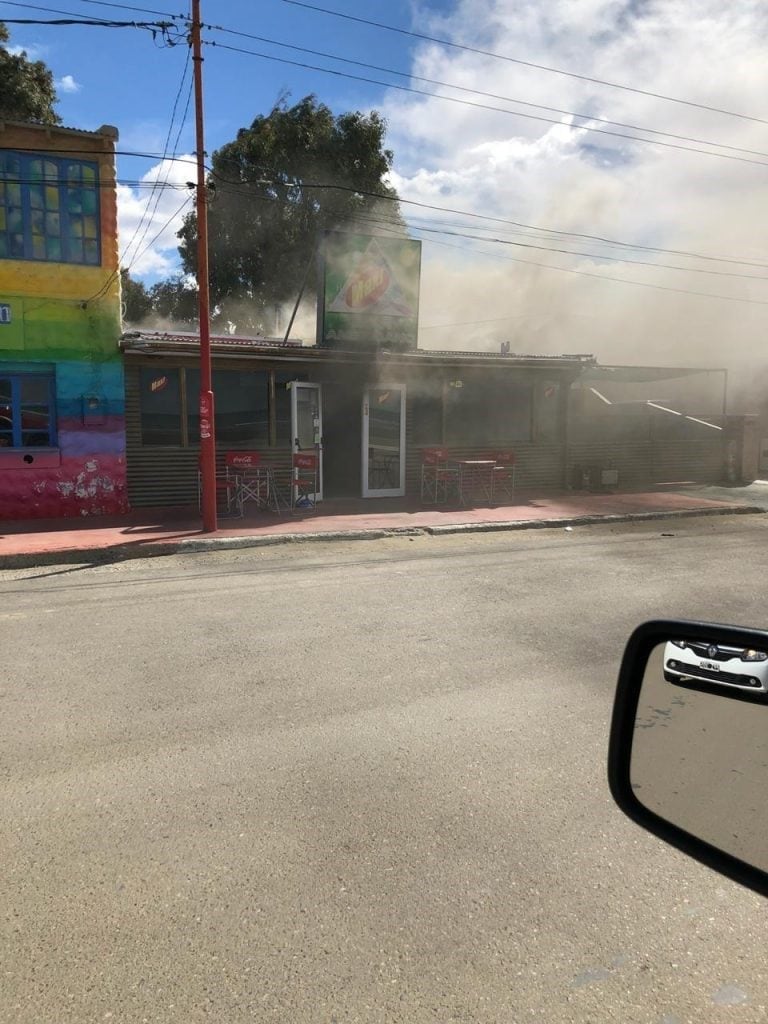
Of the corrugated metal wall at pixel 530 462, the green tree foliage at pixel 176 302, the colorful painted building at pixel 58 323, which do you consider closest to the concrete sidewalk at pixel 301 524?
the corrugated metal wall at pixel 530 462

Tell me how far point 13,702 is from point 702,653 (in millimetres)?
4206

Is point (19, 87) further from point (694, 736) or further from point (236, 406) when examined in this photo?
point (694, 736)

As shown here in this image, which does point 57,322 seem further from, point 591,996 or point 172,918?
point 591,996

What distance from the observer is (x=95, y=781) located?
11.3ft

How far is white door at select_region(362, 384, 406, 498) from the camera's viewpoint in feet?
47.8

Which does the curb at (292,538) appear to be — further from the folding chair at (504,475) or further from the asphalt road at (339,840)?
the asphalt road at (339,840)

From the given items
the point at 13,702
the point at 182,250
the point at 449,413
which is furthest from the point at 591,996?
the point at 182,250

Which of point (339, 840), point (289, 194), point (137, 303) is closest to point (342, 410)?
point (339, 840)

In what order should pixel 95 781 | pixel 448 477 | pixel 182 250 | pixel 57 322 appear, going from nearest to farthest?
pixel 95 781
pixel 57 322
pixel 448 477
pixel 182 250

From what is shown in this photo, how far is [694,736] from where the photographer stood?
2.11 metres

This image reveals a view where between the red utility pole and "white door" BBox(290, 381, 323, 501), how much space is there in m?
3.44

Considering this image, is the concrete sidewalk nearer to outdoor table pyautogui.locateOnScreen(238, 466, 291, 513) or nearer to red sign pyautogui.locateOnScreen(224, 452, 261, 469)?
outdoor table pyautogui.locateOnScreen(238, 466, 291, 513)

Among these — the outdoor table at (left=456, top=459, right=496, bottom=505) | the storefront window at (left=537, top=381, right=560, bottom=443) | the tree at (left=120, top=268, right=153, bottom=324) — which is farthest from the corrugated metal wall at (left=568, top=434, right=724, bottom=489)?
the tree at (left=120, top=268, right=153, bottom=324)

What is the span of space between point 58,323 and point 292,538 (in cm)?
535
